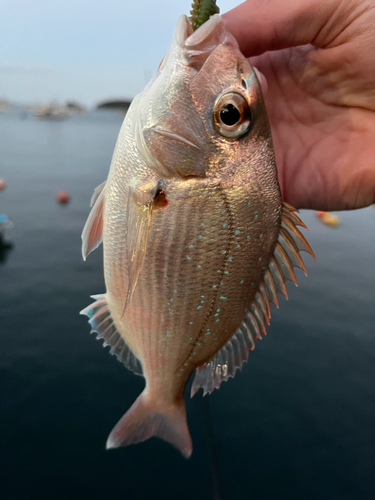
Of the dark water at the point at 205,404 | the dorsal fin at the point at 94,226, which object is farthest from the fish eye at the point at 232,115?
the dark water at the point at 205,404

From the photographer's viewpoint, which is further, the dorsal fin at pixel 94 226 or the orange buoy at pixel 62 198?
the orange buoy at pixel 62 198

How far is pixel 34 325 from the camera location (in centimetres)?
959

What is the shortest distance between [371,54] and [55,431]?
8.46 metres

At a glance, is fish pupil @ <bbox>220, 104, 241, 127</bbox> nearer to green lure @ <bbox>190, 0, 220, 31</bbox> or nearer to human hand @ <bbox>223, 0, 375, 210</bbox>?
green lure @ <bbox>190, 0, 220, 31</bbox>

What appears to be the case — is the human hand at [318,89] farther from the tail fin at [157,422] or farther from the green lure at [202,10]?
the tail fin at [157,422]

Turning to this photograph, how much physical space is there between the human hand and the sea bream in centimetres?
75

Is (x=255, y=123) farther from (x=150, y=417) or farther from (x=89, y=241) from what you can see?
(x=150, y=417)

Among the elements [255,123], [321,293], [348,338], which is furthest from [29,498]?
[321,293]

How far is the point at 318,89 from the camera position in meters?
2.11

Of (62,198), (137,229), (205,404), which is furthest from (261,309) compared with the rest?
(62,198)

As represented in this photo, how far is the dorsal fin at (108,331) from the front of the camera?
5.33ft

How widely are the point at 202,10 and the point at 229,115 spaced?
0.42 metres

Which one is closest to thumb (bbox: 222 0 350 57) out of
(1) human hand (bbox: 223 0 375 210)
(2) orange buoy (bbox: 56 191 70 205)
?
(1) human hand (bbox: 223 0 375 210)

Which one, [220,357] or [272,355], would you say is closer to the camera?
[220,357]
